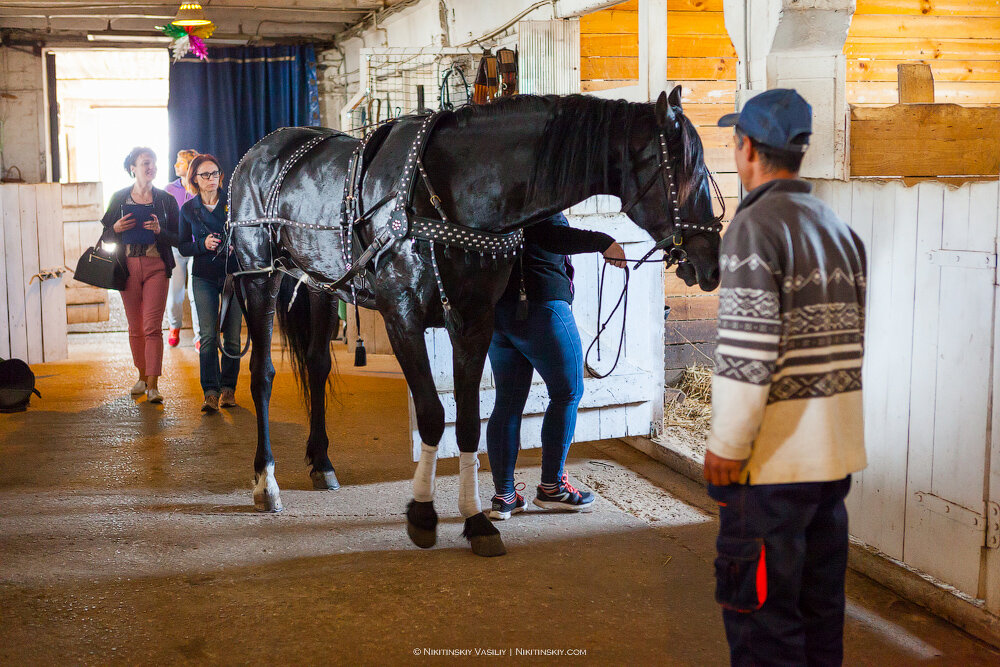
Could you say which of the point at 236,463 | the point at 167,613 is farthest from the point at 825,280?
the point at 236,463

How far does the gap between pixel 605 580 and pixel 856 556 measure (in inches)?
35.8

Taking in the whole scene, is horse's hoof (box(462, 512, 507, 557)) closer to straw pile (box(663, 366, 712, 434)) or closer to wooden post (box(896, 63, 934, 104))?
straw pile (box(663, 366, 712, 434))

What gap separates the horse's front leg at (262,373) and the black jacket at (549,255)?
1168 mm

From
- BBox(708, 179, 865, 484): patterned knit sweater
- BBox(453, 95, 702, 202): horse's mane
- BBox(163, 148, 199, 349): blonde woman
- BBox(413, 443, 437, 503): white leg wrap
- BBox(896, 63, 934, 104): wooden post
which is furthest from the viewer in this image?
BBox(163, 148, 199, 349): blonde woman

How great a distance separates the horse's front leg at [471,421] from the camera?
3.17m

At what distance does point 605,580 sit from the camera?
10.0ft

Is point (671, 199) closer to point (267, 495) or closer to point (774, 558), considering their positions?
point (774, 558)

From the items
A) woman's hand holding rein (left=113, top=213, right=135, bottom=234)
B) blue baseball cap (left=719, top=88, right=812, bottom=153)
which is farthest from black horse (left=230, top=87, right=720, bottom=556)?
woman's hand holding rein (left=113, top=213, right=135, bottom=234)

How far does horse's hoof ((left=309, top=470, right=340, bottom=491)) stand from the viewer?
162 inches

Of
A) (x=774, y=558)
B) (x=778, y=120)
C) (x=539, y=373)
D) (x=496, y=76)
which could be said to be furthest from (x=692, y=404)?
(x=778, y=120)

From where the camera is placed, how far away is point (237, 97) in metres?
9.86

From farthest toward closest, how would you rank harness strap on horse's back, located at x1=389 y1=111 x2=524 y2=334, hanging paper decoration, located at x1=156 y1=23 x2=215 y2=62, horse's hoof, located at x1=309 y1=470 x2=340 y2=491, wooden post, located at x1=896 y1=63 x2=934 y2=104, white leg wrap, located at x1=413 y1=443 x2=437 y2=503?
hanging paper decoration, located at x1=156 y1=23 x2=215 y2=62
horse's hoof, located at x1=309 y1=470 x2=340 y2=491
wooden post, located at x1=896 y1=63 x2=934 y2=104
white leg wrap, located at x1=413 y1=443 x2=437 y2=503
harness strap on horse's back, located at x1=389 y1=111 x2=524 y2=334

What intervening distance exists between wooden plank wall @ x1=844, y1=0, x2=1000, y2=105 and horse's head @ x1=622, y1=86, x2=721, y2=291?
11.2ft

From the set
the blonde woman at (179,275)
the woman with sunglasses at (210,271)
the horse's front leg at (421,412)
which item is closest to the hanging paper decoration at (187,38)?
the blonde woman at (179,275)
